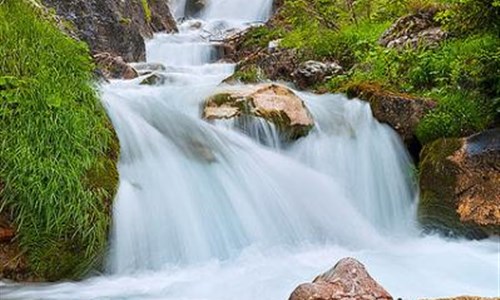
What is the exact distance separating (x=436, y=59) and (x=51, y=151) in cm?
473

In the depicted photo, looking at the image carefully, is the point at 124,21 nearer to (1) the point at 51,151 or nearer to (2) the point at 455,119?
(2) the point at 455,119

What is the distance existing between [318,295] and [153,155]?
105 inches

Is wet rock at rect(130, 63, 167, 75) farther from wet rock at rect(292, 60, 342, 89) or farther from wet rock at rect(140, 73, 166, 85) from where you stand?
wet rock at rect(292, 60, 342, 89)

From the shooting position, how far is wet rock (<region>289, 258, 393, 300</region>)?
8.63 feet

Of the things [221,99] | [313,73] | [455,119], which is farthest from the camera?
[313,73]

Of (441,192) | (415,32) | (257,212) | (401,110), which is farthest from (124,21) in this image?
(441,192)

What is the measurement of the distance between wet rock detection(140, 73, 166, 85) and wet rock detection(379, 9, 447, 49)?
340 centimetres

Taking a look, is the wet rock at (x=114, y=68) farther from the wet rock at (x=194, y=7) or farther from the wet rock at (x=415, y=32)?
the wet rock at (x=194, y=7)

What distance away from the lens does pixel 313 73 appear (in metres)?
8.09

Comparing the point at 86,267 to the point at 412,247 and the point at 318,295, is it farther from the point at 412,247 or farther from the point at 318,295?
the point at 412,247

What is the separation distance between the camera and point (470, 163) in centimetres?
511

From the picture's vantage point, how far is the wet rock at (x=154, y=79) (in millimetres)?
8141

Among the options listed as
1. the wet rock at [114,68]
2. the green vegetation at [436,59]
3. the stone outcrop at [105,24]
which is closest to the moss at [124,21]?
the stone outcrop at [105,24]

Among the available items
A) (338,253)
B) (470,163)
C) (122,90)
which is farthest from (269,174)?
(122,90)
